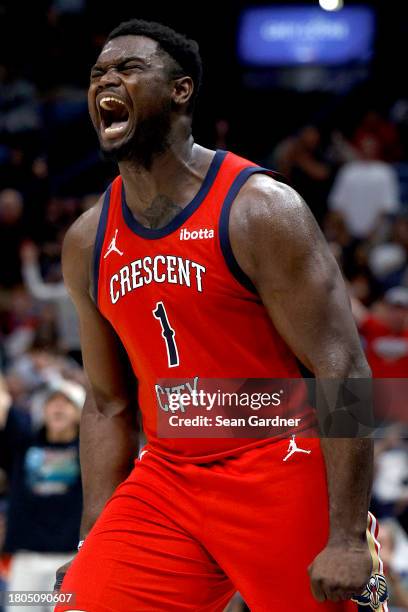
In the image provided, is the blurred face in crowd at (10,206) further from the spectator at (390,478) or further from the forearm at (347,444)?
the forearm at (347,444)

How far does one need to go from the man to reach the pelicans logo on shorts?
0.15 ft

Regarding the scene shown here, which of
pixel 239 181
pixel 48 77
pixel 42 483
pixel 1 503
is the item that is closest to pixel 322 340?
pixel 239 181

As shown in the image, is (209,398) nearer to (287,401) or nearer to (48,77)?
(287,401)

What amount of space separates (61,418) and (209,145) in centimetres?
182

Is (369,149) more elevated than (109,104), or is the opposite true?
(109,104)

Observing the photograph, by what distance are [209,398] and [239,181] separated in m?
0.62

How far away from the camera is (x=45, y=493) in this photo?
639cm

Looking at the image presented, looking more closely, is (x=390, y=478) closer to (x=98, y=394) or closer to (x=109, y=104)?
(x=98, y=394)

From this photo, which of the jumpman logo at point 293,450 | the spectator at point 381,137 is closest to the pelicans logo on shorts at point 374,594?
the jumpman logo at point 293,450

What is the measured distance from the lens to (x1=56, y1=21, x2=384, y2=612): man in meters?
3.08

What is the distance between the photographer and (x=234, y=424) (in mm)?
3309

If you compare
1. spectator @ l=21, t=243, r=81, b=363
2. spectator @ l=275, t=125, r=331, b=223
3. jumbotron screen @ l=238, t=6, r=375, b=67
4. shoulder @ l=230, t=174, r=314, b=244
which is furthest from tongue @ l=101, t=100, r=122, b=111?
jumbotron screen @ l=238, t=6, r=375, b=67

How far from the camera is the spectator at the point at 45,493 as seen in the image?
628 cm

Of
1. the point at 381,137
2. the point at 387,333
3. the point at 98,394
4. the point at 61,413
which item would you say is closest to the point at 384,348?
the point at 387,333
